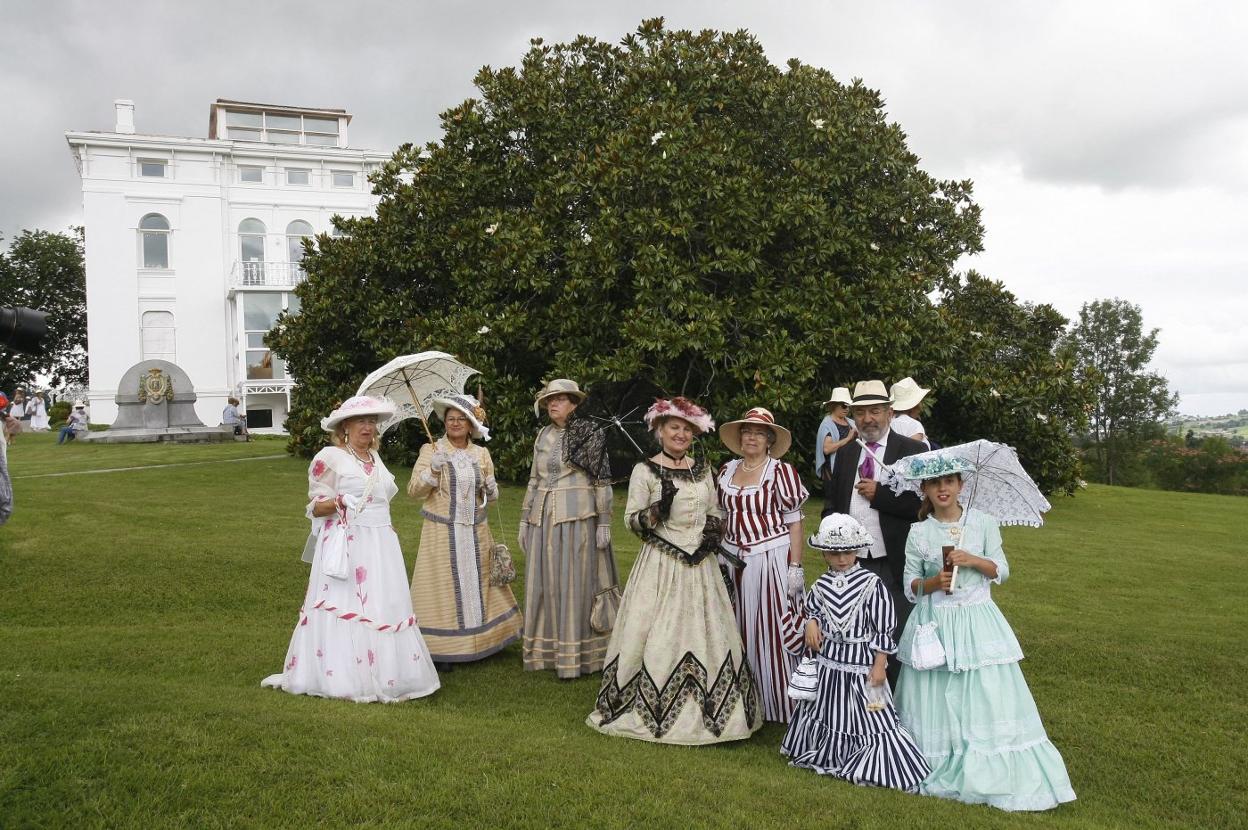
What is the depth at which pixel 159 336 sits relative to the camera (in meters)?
37.5

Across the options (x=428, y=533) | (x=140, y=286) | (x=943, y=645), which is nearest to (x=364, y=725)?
(x=428, y=533)

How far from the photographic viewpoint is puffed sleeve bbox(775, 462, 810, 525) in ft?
17.4


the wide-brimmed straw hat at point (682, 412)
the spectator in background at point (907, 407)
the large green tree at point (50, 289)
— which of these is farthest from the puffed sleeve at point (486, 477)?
the large green tree at point (50, 289)

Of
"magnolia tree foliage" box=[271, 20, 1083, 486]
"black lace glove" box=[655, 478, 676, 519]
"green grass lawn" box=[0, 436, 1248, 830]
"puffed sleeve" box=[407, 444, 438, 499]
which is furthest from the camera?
"magnolia tree foliage" box=[271, 20, 1083, 486]

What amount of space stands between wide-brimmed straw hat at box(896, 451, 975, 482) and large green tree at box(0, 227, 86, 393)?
152 ft

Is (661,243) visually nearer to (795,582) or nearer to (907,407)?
(907,407)

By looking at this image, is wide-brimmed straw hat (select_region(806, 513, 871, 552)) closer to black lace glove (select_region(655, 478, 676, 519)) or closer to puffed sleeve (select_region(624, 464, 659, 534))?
black lace glove (select_region(655, 478, 676, 519))

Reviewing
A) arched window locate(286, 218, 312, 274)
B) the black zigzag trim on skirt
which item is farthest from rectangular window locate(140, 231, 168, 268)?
the black zigzag trim on skirt

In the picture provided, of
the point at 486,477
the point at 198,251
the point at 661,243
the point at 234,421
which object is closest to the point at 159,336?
the point at 198,251

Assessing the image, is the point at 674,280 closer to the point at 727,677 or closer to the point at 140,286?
the point at 727,677

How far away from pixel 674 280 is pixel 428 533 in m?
7.32

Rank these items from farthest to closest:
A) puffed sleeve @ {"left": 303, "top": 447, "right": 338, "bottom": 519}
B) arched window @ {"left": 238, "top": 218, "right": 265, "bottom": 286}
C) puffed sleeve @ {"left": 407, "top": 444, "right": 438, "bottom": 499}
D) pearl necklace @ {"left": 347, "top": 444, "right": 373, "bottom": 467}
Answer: arched window @ {"left": 238, "top": 218, "right": 265, "bottom": 286} < puffed sleeve @ {"left": 407, "top": 444, "right": 438, "bottom": 499} < pearl necklace @ {"left": 347, "top": 444, "right": 373, "bottom": 467} < puffed sleeve @ {"left": 303, "top": 447, "right": 338, "bottom": 519}

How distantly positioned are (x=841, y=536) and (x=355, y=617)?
3.03m

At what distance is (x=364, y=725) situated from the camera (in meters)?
4.85
